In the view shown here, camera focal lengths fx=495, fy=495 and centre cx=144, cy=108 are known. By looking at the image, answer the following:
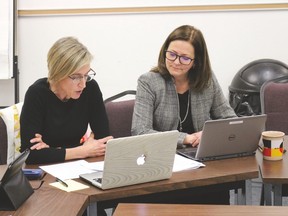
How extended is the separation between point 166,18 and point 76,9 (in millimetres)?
756

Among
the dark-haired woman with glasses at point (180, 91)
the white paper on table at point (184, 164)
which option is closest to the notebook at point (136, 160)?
the white paper on table at point (184, 164)

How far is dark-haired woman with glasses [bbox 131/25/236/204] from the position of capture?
258 centimetres

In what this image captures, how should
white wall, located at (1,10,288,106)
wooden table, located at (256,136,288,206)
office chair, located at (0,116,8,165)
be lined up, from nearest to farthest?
wooden table, located at (256,136,288,206) → office chair, located at (0,116,8,165) → white wall, located at (1,10,288,106)

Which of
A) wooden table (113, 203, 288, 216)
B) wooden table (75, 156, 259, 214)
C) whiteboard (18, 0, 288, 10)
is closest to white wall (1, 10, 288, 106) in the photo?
whiteboard (18, 0, 288, 10)

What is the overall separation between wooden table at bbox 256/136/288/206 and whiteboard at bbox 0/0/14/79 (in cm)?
260

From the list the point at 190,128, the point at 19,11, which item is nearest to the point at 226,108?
the point at 190,128

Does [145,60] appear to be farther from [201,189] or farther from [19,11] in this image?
[201,189]

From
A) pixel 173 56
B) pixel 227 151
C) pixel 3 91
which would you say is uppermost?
pixel 173 56

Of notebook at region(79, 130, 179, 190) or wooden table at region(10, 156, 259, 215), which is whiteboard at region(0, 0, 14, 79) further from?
notebook at region(79, 130, 179, 190)

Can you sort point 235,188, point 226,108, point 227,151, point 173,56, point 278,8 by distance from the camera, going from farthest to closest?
point 278,8
point 226,108
point 173,56
point 235,188
point 227,151

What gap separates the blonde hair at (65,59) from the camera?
2279 mm

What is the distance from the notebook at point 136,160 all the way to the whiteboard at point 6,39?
7.92ft

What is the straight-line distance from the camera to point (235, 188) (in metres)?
2.40

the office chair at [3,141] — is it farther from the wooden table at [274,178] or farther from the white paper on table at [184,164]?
the wooden table at [274,178]
